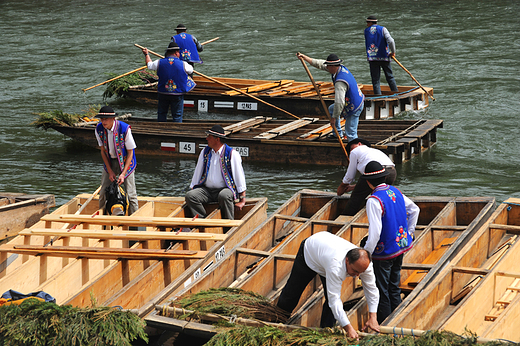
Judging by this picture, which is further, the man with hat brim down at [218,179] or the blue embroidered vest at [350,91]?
the blue embroidered vest at [350,91]

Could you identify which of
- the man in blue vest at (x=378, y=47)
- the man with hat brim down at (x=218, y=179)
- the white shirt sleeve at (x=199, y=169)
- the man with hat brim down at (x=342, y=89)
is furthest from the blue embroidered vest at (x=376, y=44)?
the white shirt sleeve at (x=199, y=169)

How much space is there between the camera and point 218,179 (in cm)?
899

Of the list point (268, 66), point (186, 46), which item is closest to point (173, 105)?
point (186, 46)

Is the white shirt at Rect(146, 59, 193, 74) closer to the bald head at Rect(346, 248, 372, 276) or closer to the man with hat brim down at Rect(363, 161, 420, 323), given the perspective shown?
the man with hat brim down at Rect(363, 161, 420, 323)

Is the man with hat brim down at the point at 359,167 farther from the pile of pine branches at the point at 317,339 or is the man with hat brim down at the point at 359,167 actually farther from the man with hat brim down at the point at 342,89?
the man with hat brim down at the point at 342,89

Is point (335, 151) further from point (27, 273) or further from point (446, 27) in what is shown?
point (446, 27)

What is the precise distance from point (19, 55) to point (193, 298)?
73.3 ft

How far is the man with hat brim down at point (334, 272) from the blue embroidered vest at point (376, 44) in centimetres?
1066

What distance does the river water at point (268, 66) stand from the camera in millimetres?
13031

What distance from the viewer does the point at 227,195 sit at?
882 centimetres

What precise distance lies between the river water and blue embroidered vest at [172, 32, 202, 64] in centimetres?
153

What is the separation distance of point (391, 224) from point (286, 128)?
795cm

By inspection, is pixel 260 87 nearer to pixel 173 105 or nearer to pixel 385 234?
pixel 173 105

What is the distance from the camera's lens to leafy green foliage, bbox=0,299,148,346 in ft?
18.8
